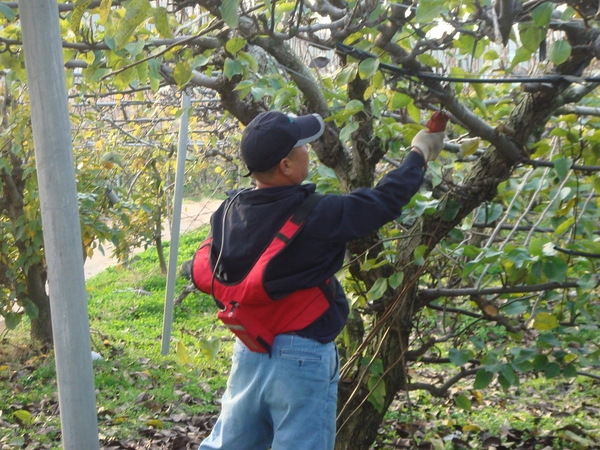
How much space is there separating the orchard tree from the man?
33 centimetres

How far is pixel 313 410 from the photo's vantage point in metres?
2.56

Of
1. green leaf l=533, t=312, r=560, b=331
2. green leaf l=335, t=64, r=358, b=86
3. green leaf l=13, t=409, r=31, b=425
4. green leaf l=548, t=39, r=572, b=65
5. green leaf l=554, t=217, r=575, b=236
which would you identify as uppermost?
green leaf l=548, t=39, r=572, b=65

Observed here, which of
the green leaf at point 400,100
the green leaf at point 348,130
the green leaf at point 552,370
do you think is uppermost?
the green leaf at point 400,100

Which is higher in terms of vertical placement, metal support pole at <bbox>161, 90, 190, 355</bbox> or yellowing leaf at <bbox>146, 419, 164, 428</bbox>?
Result: metal support pole at <bbox>161, 90, 190, 355</bbox>

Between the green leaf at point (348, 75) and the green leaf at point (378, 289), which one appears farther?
the green leaf at point (378, 289)

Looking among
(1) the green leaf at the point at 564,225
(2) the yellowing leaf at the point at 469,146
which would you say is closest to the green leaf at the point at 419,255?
(2) the yellowing leaf at the point at 469,146

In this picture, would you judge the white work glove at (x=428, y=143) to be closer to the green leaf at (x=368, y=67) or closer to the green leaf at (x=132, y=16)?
the green leaf at (x=368, y=67)

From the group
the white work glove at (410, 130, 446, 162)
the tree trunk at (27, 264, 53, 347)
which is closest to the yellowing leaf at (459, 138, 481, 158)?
the white work glove at (410, 130, 446, 162)

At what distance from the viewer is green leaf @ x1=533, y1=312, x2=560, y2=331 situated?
3.12m

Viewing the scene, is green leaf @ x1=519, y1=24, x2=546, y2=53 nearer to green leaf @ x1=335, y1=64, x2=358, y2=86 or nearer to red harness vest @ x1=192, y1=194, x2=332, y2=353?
green leaf @ x1=335, y1=64, x2=358, y2=86

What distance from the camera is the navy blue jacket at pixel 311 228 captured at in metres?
2.54

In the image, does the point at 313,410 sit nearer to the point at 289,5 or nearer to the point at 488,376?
the point at 488,376

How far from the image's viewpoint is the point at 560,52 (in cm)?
234

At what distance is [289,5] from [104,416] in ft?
10.6
